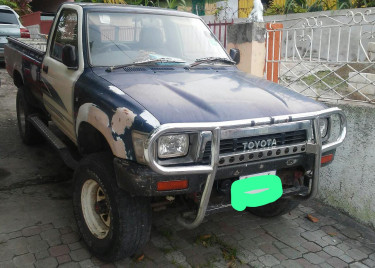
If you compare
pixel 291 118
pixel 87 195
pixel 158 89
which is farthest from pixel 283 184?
pixel 87 195

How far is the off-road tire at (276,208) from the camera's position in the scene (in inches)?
141

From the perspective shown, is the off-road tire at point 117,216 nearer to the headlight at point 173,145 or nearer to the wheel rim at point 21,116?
the headlight at point 173,145

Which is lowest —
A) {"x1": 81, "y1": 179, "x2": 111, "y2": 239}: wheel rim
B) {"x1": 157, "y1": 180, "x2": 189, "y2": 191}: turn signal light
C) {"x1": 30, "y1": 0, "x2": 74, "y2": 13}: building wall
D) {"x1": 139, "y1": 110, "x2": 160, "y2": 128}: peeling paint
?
{"x1": 81, "y1": 179, "x2": 111, "y2": 239}: wheel rim

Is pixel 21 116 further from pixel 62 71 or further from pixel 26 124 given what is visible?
pixel 62 71

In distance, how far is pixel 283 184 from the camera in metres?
3.09

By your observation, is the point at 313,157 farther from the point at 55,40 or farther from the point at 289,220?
the point at 55,40

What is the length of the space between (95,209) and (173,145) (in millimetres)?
1058

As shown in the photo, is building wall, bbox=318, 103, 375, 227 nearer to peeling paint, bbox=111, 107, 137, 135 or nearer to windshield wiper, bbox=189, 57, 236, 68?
windshield wiper, bbox=189, 57, 236, 68

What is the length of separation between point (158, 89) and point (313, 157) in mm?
1278

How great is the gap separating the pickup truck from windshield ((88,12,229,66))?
11mm

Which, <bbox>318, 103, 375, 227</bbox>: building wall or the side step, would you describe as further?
<bbox>318, 103, 375, 227</bbox>: building wall

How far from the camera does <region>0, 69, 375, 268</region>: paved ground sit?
306cm

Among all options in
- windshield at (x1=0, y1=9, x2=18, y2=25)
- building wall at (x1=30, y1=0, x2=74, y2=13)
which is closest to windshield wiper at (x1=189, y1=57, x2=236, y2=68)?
windshield at (x1=0, y1=9, x2=18, y2=25)

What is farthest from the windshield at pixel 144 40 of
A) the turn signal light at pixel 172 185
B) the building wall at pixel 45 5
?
the building wall at pixel 45 5
